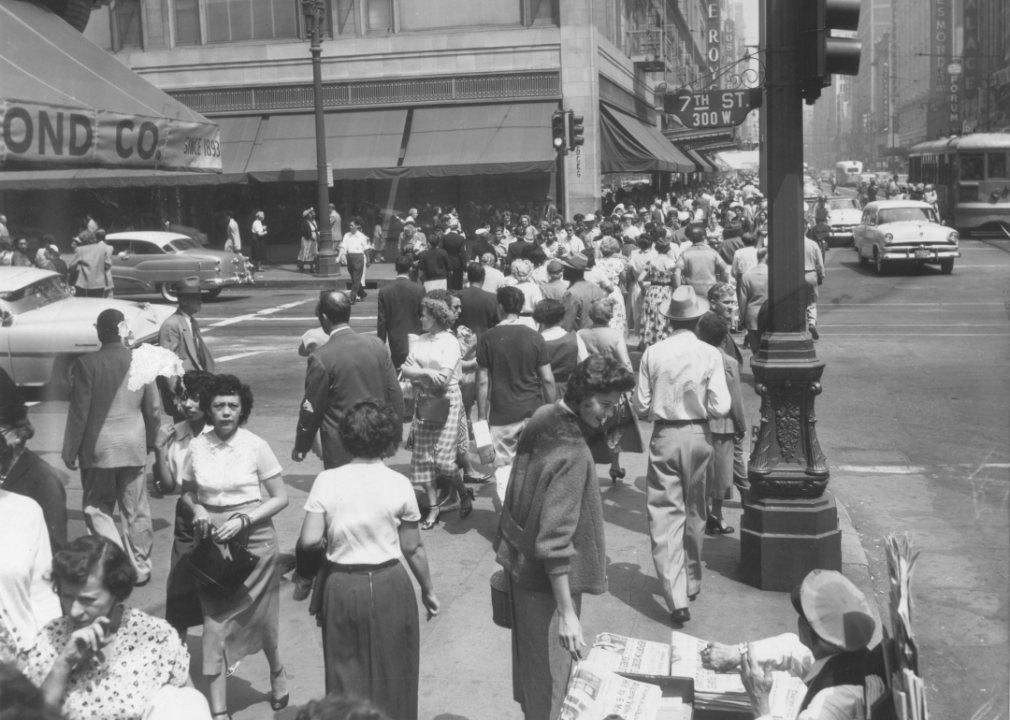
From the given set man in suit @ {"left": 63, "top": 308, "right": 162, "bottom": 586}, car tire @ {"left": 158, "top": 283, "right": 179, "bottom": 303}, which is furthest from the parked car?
man in suit @ {"left": 63, "top": 308, "right": 162, "bottom": 586}

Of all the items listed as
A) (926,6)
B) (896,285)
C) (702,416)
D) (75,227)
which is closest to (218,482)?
(702,416)

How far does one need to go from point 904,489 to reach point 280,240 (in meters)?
27.8

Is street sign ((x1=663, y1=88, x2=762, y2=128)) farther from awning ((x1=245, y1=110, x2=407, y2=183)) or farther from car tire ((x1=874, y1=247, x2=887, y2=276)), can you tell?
awning ((x1=245, y1=110, x2=407, y2=183))

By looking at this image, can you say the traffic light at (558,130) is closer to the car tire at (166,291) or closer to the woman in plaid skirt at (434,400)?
the car tire at (166,291)

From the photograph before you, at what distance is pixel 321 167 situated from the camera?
26.8 meters

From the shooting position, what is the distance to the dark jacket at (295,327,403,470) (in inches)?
261

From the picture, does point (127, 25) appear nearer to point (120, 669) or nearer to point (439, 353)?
point (439, 353)

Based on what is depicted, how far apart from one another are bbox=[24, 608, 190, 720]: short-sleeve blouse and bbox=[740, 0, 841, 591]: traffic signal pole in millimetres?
4120

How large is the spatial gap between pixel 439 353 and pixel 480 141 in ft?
81.7

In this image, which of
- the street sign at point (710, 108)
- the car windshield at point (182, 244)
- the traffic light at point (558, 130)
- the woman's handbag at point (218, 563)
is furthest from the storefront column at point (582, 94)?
the woman's handbag at point (218, 563)

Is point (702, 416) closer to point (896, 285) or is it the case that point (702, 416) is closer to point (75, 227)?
point (896, 285)

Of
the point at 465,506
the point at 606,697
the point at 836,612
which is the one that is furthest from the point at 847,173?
the point at 836,612

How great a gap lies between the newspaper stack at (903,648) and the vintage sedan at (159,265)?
21.9m

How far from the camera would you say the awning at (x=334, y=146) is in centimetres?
3231
